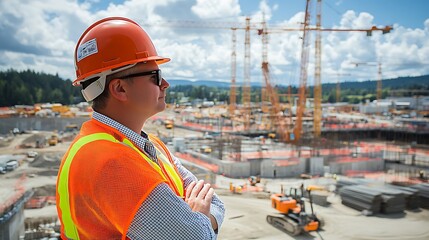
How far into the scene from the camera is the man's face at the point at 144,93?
121 cm

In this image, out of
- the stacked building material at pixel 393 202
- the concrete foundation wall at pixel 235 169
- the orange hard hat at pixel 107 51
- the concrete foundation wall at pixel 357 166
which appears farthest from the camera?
the concrete foundation wall at pixel 357 166

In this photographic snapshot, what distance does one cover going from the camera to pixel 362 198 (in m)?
13.6

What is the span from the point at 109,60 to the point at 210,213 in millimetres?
672

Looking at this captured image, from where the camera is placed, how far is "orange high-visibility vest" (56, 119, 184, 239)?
0.95m

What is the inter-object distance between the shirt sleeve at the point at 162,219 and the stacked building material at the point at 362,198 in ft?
45.2

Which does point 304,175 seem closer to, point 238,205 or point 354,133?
point 238,205

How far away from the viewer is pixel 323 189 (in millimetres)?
16094

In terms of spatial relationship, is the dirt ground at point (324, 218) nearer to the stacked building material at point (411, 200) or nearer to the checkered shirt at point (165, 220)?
the stacked building material at point (411, 200)

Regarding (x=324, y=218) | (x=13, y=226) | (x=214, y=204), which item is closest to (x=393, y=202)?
(x=324, y=218)

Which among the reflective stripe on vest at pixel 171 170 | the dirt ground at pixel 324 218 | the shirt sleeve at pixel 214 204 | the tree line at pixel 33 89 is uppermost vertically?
the tree line at pixel 33 89

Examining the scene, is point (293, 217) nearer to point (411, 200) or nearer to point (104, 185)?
point (411, 200)

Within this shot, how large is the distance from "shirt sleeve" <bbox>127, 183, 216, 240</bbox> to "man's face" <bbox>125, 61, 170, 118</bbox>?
36cm

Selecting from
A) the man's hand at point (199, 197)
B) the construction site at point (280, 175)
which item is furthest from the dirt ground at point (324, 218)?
the man's hand at point (199, 197)

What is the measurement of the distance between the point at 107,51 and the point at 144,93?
0.19 meters
